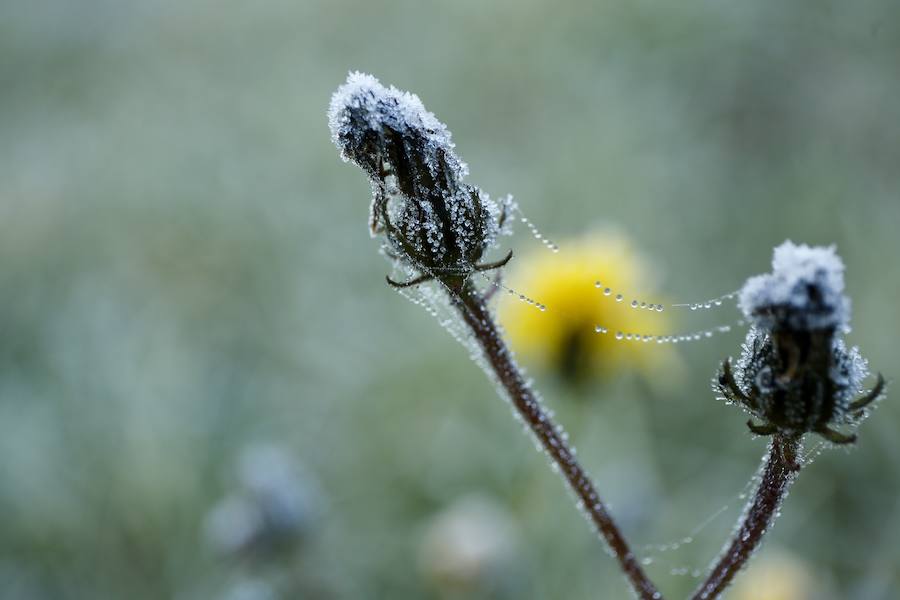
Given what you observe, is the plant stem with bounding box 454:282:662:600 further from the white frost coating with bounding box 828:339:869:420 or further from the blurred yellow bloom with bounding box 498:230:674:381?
the blurred yellow bloom with bounding box 498:230:674:381

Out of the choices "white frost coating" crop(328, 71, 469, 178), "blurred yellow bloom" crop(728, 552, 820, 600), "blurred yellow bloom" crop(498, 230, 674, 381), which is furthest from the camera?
"blurred yellow bloom" crop(498, 230, 674, 381)

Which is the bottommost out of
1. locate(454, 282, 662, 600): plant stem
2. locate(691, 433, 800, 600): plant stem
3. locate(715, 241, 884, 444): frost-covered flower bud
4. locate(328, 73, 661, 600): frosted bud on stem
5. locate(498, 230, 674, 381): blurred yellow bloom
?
locate(691, 433, 800, 600): plant stem

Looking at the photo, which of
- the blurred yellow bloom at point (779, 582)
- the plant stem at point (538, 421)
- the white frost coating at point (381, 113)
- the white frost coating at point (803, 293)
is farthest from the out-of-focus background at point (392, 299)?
the white frost coating at point (381, 113)

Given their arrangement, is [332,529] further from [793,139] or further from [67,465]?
[793,139]

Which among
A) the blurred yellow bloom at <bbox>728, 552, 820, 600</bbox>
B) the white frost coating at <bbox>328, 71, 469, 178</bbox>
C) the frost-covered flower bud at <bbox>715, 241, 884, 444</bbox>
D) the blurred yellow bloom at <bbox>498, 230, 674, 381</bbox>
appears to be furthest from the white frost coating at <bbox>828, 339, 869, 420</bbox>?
the blurred yellow bloom at <bbox>498, 230, 674, 381</bbox>

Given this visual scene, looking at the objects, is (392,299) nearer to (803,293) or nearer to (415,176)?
(415,176)

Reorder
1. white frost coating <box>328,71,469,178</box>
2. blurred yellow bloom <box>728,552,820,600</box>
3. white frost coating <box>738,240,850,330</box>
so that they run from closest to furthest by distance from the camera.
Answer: white frost coating <box>738,240,850,330</box> → white frost coating <box>328,71,469,178</box> → blurred yellow bloom <box>728,552,820,600</box>
